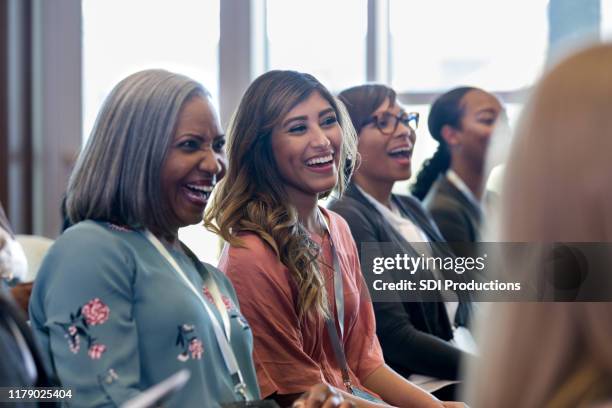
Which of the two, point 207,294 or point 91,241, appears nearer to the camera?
point 91,241

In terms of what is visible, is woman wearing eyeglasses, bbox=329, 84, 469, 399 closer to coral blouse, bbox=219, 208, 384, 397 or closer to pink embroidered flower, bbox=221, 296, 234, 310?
coral blouse, bbox=219, 208, 384, 397

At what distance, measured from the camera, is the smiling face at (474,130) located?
207 cm

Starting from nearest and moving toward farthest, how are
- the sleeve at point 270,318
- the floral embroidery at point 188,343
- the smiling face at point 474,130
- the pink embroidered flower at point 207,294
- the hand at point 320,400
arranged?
the hand at point 320,400 < the floral embroidery at point 188,343 < the pink embroidered flower at point 207,294 < the sleeve at point 270,318 < the smiling face at point 474,130

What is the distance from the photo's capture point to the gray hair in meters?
1.34

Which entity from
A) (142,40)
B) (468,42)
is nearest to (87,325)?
(142,40)

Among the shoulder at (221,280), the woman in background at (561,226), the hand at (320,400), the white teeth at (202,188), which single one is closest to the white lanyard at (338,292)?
the shoulder at (221,280)

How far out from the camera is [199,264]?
1467mm

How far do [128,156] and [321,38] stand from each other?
2.87 ft

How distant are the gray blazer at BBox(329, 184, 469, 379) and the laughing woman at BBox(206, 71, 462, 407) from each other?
74 mm

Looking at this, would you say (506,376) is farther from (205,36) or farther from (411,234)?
(205,36)

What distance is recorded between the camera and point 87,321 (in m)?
1.25

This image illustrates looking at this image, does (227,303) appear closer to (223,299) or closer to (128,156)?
(223,299)

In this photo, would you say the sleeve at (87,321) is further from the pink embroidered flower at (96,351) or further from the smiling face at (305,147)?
the smiling face at (305,147)

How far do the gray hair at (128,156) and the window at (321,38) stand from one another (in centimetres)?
59
